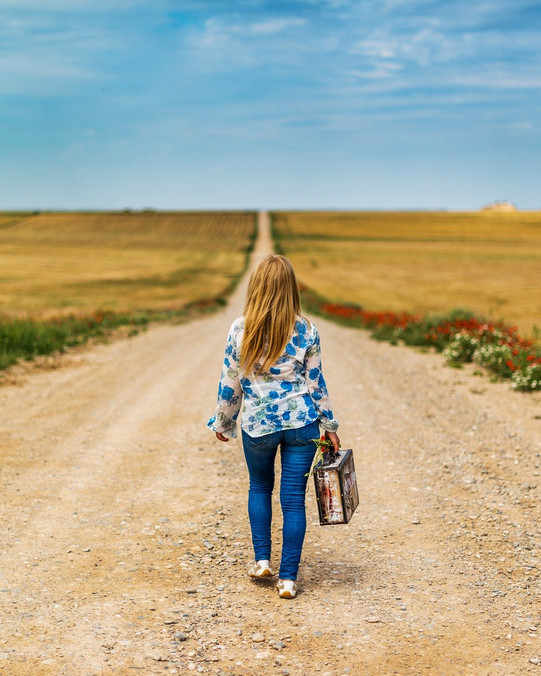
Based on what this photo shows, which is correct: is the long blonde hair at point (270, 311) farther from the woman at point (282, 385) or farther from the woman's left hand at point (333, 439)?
the woman's left hand at point (333, 439)

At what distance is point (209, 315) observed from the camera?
3025cm

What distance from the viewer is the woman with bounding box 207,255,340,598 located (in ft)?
14.2

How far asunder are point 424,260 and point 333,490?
6825cm

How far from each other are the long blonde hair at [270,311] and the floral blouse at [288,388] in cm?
8

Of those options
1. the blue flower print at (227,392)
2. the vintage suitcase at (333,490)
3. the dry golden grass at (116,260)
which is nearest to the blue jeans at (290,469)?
the vintage suitcase at (333,490)

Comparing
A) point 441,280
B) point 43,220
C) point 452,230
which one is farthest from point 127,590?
point 43,220

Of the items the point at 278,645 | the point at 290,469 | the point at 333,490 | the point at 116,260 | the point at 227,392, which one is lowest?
the point at 116,260

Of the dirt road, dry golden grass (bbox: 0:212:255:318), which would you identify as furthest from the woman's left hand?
dry golden grass (bbox: 0:212:255:318)

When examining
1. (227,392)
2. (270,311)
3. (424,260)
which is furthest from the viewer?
(424,260)

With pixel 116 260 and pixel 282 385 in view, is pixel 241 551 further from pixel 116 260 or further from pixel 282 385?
pixel 116 260

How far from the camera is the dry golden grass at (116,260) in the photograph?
36750mm

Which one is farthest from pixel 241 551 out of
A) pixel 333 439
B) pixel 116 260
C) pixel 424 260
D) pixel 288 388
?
pixel 116 260

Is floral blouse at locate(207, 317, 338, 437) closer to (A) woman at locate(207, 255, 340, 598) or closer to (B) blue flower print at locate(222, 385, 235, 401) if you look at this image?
(A) woman at locate(207, 255, 340, 598)

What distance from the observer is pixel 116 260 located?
7181cm
